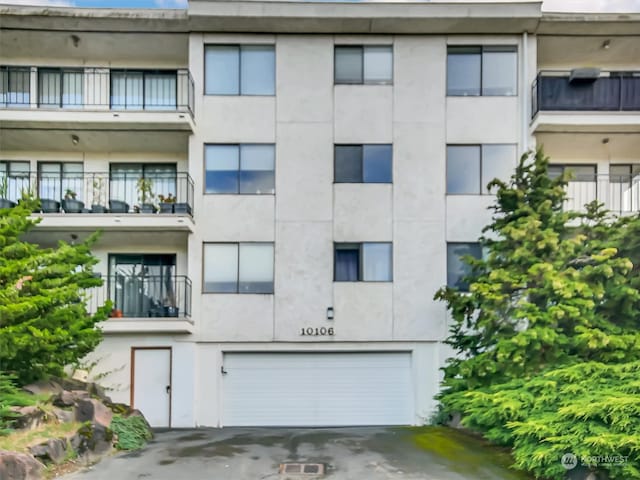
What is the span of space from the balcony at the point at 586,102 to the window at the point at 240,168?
709 cm

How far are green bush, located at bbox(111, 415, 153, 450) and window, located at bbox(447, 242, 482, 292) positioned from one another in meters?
8.00

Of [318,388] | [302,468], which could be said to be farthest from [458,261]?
[302,468]

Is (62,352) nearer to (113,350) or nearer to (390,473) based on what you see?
(113,350)

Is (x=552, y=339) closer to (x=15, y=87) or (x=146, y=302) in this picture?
(x=146, y=302)

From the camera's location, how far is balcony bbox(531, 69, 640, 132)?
1277cm

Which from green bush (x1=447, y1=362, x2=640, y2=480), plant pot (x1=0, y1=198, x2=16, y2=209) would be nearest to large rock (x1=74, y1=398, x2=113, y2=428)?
plant pot (x1=0, y1=198, x2=16, y2=209)

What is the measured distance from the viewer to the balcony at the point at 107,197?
12500 millimetres

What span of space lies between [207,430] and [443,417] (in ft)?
19.0

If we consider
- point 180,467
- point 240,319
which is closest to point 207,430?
point 240,319

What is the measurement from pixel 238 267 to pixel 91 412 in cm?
504

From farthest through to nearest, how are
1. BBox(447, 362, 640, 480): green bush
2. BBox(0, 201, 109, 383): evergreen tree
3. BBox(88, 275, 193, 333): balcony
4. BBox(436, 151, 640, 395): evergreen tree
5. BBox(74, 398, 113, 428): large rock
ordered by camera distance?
1. BBox(88, 275, 193, 333): balcony
2. BBox(74, 398, 113, 428): large rock
3. BBox(436, 151, 640, 395): evergreen tree
4. BBox(0, 201, 109, 383): evergreen tree
5. BBox(447, 362, 640, 480): green bush

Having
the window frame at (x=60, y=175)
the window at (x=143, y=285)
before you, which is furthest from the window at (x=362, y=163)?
the window frame at (x=60, y=175)

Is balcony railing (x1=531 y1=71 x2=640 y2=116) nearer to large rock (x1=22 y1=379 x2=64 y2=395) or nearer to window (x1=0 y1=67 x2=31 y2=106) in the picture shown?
large rock (x1=22 y1=379 x2=64 y2=395)

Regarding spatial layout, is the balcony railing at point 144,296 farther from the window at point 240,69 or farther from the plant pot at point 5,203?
the window at point 240,69
